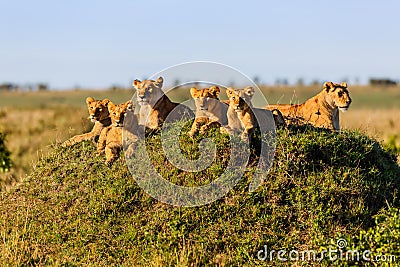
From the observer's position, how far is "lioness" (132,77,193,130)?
9.93m

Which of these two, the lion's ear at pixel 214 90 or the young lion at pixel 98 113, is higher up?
the lion's ear at pixel 214 90

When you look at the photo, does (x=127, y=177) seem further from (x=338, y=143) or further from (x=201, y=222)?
(x=338, y=143)

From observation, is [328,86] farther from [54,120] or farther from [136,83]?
[54,120]

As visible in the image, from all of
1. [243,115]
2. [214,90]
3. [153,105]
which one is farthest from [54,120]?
[243,115]

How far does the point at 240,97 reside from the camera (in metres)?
9.45

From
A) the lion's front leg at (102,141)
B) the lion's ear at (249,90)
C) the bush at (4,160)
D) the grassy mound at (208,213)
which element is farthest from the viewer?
the bush at (4,160)

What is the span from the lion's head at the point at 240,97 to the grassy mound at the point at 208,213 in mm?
584

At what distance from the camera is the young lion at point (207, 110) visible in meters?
9.64

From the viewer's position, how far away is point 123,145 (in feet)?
33.3

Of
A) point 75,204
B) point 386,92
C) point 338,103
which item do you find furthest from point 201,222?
point 386,92

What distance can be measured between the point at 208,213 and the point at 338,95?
3065mm

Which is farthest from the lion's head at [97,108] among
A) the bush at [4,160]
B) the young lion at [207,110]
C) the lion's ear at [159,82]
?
the bush at [4,160]

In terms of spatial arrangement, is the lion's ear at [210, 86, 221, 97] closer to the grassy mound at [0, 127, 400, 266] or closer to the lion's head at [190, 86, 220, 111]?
the lion's head at [190, 86, 220, 111]

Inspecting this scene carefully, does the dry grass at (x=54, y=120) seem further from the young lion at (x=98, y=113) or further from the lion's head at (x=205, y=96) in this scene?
the lion's head at (x=205, y=96)
